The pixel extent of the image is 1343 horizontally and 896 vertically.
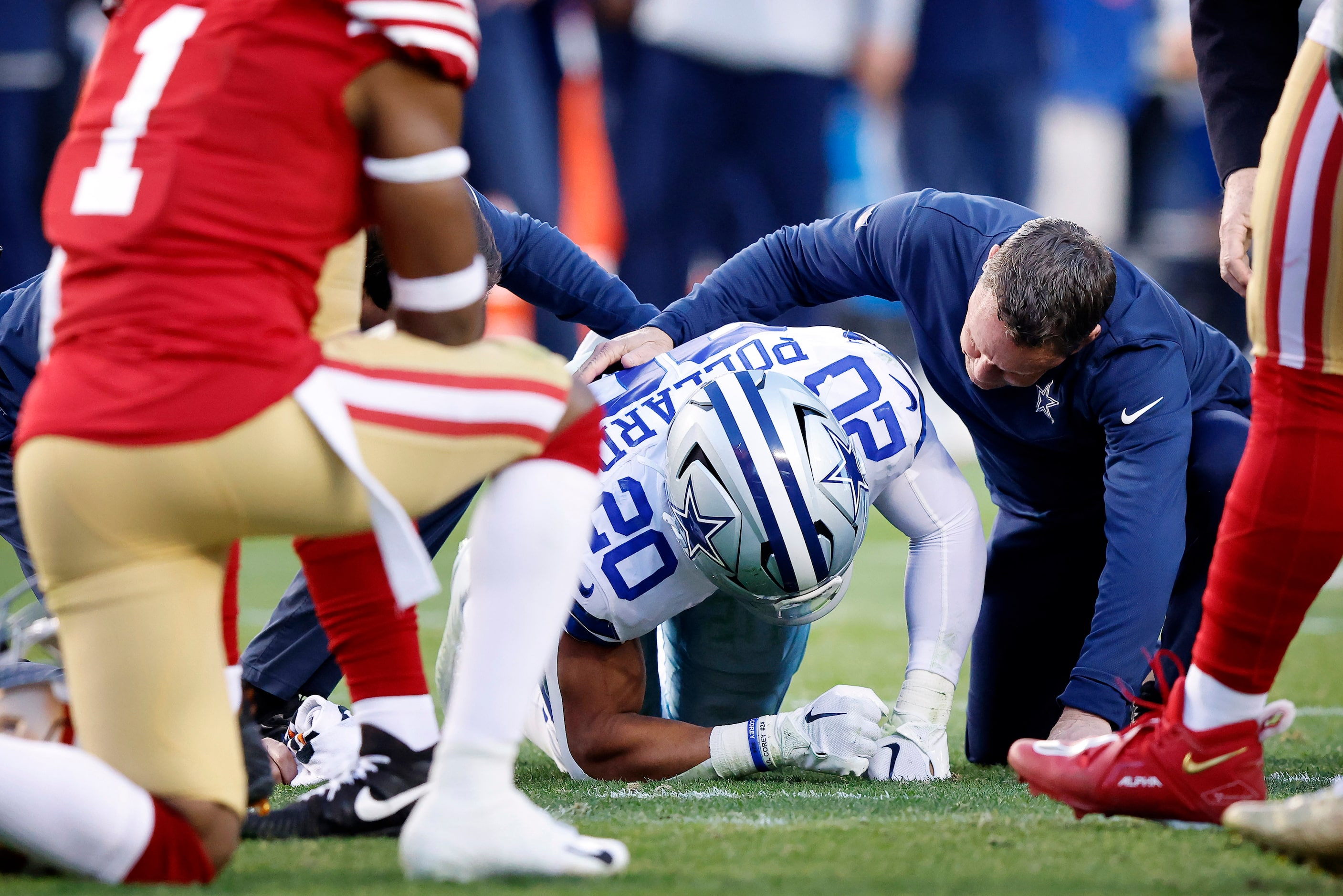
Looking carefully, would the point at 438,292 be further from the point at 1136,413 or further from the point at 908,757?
the point at 1136,413

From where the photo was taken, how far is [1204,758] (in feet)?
7.36

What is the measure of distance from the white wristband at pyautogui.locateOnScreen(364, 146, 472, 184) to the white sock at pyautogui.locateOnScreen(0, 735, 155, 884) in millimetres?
773

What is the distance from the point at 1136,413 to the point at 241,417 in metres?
1.88

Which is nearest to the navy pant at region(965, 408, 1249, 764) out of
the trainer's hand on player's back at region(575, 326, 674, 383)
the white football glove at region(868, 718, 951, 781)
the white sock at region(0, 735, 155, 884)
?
the white football glove at region(868, 718, 951, 781)

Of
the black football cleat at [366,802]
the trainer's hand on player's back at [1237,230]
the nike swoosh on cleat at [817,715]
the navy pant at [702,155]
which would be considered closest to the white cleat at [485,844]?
the black football cleat at [366,802]

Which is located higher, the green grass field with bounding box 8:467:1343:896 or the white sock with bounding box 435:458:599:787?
the white sock with bounding box 435:458:599:787

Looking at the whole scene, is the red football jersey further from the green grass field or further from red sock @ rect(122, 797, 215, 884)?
the green grass field

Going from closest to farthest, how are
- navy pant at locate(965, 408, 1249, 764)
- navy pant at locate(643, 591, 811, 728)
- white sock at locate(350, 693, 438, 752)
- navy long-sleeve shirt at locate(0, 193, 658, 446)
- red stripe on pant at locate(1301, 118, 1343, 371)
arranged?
1. red stripe on pant at locate(1301, 118, 1343, 371)
2. white sock at locate(350, 693, 438, 752)
3. navy pant at locate(643, 591, 811, 728)
4. navy pant at locate(965, 408, 1249, 764)
5. navy long-sleeve shirt at locate(0, 193, 658, 446)

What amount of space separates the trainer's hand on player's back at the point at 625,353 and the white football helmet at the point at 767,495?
1.32 feet

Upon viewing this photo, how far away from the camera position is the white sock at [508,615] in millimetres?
1913

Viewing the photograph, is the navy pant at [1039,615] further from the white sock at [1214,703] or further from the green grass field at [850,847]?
the white sock at [1214,703]

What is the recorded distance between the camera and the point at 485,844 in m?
1.89

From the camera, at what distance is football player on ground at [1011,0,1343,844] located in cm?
204

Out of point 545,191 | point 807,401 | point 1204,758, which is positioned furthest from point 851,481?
point 545,191
